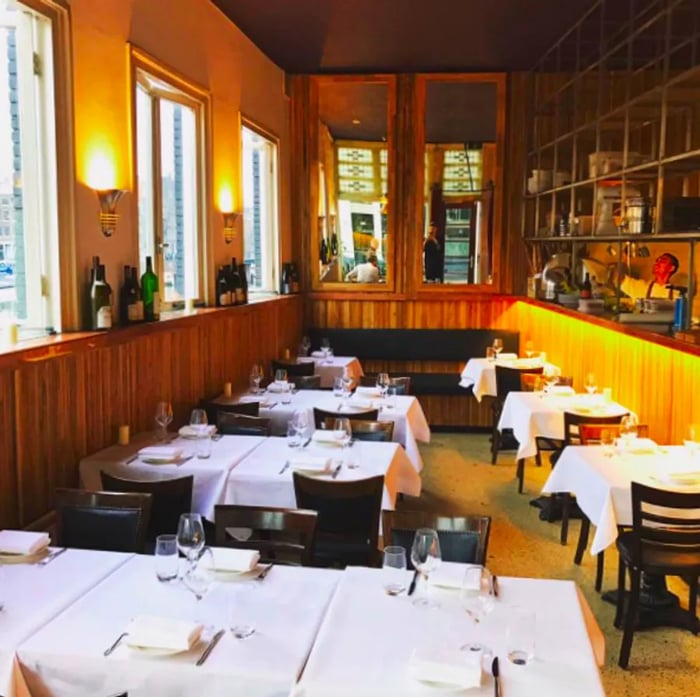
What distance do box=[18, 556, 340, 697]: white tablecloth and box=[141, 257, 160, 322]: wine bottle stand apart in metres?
2.83

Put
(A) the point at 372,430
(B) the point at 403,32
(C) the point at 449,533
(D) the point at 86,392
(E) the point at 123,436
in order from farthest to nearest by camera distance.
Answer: (B) the point at 403,32 → (A) the point at 372,430 → (E) the point at 123,436 → (D) the point at 86,392 → (C) the point at 449,533

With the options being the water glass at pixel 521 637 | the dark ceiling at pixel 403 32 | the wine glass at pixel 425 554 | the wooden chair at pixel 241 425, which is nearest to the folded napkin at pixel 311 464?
the wooden chair at pixel 241 425

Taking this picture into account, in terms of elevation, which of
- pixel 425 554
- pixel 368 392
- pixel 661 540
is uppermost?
pixel 425 554

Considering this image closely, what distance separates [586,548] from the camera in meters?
5.55

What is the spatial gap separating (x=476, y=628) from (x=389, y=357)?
752cm

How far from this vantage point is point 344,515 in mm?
4031

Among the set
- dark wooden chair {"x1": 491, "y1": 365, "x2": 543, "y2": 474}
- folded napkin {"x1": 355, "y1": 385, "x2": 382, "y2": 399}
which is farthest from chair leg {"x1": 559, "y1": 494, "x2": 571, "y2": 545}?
dark wooden chair {"x1": 491, "y1": 365, "x2": 543, "y2": 474}

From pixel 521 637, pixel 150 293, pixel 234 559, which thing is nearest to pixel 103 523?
pixel 234 559

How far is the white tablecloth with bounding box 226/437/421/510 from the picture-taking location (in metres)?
4.16

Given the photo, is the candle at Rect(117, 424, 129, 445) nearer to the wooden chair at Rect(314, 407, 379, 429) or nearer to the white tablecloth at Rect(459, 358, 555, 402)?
the wooden chair at Rect(314, 407, 379, 429)

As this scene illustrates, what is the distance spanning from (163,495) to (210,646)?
5.46 feet

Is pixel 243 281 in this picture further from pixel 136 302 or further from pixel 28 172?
pixel 28 172

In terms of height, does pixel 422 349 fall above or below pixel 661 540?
above

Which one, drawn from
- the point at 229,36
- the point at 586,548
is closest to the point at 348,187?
the point at 229,36
